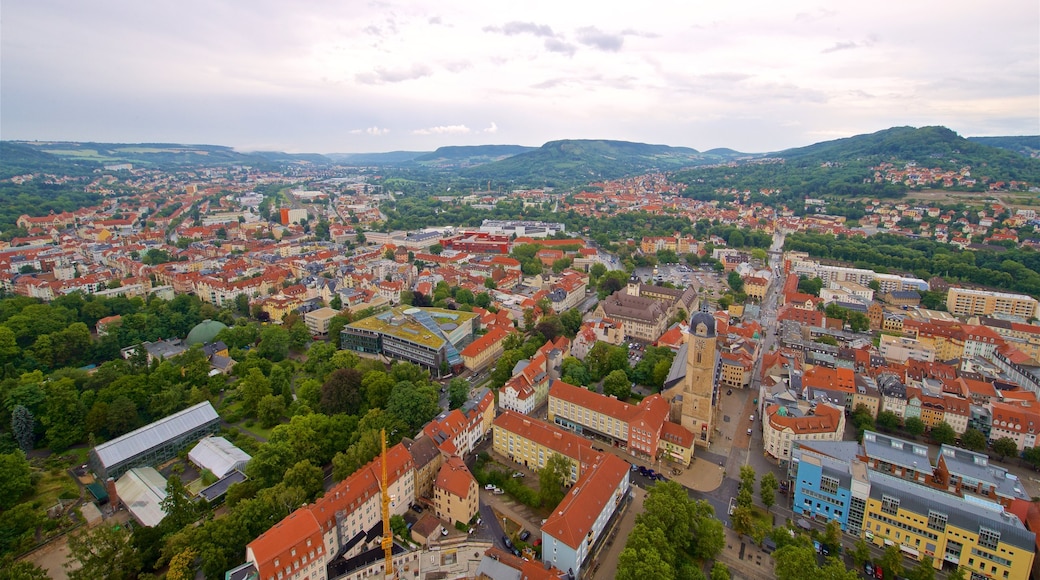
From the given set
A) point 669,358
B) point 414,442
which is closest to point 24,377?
point 414,442

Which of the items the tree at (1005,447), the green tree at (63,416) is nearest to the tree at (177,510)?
the green tree at (63,416)

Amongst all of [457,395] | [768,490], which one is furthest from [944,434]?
[457,395]

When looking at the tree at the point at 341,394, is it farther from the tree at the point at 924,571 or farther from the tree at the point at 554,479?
the tree at the point at 924,571

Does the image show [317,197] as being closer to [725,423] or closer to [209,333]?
[209,333]

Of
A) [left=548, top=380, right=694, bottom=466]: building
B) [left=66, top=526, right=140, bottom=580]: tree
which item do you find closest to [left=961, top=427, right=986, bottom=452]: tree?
[left=548, top=380, right=694, bottom=466]: building

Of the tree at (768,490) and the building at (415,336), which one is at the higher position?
the building at (415,336)
